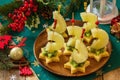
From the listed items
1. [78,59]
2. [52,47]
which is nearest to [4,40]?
[52,47]

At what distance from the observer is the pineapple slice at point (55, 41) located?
1.23 meters

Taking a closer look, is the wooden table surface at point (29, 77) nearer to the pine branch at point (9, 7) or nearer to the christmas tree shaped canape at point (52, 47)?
the christmas tree shaped canape at point (52, 47)

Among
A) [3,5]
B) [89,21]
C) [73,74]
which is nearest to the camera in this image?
[73,74]

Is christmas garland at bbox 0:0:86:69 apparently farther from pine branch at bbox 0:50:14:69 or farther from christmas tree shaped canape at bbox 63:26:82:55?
christmas tree shaped canape at bbox 63:26:82:55

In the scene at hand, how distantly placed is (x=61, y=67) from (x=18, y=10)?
308 mm

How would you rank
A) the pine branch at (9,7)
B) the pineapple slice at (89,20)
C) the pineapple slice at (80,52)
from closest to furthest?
1. the pineapple slice at (80,52)
2. the pineapple slice at (89,20)
3. the pine branch at (9,7)

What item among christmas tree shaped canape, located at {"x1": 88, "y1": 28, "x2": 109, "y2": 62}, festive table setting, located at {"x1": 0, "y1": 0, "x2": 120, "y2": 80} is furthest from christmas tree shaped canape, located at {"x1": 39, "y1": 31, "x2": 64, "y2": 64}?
christmas tree shaped canape, located at {"x1": 88, "y1": 28, "x2": 109, "y2": 62}

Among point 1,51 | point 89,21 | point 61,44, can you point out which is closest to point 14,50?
point 1,51

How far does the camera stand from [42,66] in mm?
1236

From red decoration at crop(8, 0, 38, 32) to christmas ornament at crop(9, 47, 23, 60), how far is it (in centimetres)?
12

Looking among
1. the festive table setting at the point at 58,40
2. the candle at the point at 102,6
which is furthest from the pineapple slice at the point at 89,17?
the candle at the point at 102,6

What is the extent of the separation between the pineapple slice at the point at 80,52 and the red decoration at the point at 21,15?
0.92 ft

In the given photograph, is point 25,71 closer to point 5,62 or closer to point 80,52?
point 5,62

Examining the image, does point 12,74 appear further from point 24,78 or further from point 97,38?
point 97,38
